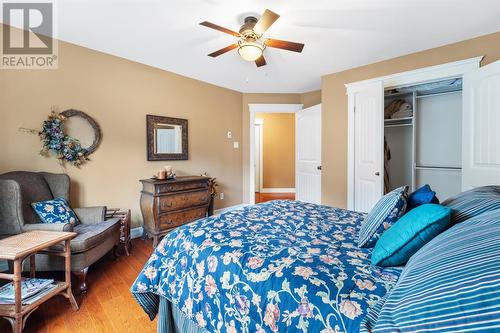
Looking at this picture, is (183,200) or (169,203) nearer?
(169,203)

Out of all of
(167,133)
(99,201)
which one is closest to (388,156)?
(167,133)

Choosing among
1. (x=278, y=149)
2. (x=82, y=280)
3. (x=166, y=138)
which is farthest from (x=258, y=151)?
(x=82, y=280)

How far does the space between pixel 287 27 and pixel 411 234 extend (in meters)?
2.25

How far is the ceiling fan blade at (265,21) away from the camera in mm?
1846

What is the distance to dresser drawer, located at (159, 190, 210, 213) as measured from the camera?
3068 millimetres

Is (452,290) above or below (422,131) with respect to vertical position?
below

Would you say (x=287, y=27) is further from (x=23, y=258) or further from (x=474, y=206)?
(x=23, y=258)

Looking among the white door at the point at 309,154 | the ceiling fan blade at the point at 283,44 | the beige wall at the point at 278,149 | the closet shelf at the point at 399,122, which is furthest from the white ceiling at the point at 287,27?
the beige wall at the point at 278,149

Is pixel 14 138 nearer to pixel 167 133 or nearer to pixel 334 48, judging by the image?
pixel 167 133

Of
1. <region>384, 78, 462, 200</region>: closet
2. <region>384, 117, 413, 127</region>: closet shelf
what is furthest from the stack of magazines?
<region>384, 117, 413, 127</region>: closet shelf

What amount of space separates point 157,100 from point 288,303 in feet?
11.4

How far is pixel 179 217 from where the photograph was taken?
128 inches

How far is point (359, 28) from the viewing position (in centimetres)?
246

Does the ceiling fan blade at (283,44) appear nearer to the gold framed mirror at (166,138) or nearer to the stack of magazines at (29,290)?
the gold framed mirror at (166,138)
